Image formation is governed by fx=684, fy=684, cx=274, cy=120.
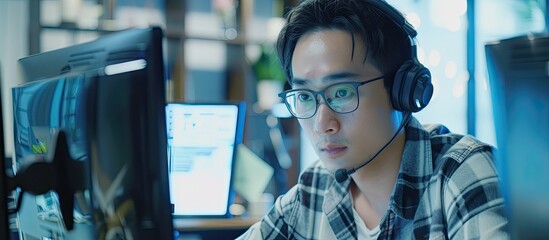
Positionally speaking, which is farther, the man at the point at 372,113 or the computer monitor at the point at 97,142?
the man at the point at 372,113

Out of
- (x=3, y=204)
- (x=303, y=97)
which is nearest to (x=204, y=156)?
(x=303, y=97)

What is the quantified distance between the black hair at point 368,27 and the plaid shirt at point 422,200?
14 cm

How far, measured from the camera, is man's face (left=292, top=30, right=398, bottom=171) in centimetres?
130

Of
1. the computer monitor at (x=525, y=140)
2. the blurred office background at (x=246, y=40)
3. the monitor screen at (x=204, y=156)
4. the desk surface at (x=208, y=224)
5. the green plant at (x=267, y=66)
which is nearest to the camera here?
the computer monitor at (x=525, y=140)

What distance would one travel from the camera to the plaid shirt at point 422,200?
1.12m

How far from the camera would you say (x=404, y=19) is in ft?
4.46

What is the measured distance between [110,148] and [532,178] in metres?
0.50

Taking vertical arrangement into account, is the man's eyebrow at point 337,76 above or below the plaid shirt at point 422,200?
above

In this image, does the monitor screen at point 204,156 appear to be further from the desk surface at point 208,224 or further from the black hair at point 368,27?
the black hair at point 368,27

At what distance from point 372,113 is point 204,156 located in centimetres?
89

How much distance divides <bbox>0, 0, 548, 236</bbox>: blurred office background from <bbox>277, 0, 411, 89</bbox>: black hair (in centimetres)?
181

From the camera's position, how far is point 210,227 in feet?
7.27

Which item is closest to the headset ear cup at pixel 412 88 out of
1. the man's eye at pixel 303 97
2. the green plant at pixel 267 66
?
the man's eye at pixel 303 97

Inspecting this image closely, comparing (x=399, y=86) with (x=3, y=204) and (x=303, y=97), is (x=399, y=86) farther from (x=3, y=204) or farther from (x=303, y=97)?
(x=3, y=204)
